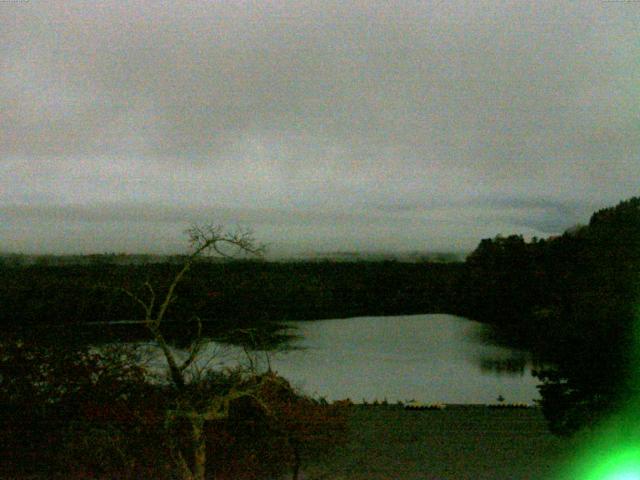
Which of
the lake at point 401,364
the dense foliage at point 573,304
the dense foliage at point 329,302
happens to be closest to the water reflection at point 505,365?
the lake at point 401,364

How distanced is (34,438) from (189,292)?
230cm

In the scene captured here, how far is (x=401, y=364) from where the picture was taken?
24.1 m

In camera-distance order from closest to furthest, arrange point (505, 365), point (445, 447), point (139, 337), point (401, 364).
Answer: point (139, 337) → point (445, 447) → point (401, 364) → point (505, 365)

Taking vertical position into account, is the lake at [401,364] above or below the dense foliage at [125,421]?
below

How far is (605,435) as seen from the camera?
19.7 feet

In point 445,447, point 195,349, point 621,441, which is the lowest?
point 445,447

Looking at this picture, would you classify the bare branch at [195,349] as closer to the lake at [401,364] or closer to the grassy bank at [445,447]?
the grassy bank at [445,447]

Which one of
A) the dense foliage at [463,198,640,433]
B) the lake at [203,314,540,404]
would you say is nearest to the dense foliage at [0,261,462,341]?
the lake at [203,314,540,404]

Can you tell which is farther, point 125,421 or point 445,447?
point 445,447

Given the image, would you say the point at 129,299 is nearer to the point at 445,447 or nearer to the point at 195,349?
the point at 195,349

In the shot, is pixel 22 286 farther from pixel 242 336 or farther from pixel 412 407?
pixel 412 407

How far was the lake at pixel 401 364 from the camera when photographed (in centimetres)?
1858

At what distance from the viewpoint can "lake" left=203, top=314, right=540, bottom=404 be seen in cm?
1858

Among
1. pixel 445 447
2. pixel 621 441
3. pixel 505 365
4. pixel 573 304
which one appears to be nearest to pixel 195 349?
pixel 621 441
